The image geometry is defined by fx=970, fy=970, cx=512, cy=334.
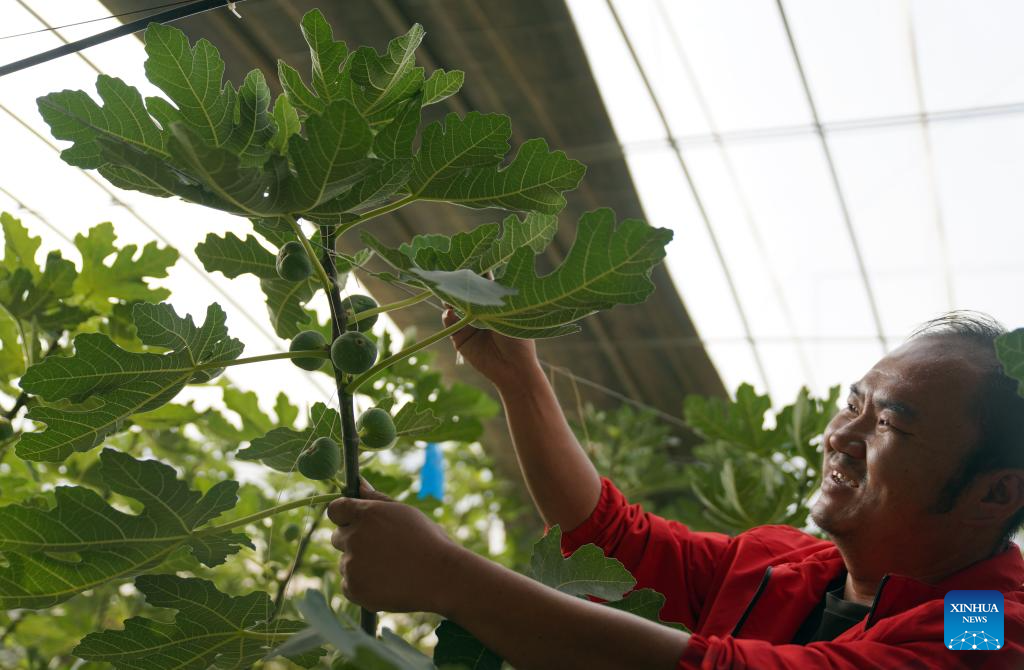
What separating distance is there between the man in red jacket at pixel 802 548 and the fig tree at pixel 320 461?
0.07 meters

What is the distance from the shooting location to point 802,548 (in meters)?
1.79

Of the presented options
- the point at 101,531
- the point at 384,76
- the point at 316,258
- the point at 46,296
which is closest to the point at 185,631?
the point at 101,531

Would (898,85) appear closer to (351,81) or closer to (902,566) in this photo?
(902,566)

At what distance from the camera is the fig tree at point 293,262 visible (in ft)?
3.96

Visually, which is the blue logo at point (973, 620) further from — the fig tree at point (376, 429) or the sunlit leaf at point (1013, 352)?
the fig tree at point (376, 429)

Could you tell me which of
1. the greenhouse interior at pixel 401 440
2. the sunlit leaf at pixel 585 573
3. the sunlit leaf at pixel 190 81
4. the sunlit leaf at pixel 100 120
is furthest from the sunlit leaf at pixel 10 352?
the sunlit leaf at pixel 585 573

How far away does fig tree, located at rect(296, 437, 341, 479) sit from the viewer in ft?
3.90

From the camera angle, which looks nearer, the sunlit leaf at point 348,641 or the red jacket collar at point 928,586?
the sunlit leaf at point 348,641

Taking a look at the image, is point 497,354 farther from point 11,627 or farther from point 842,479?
point 11,627

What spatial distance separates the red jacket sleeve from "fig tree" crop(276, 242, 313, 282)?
77cm

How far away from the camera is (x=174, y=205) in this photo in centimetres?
723

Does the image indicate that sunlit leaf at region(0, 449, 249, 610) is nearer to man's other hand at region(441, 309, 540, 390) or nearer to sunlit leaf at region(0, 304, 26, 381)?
man's other hand at region(441, 309, 540, 390)

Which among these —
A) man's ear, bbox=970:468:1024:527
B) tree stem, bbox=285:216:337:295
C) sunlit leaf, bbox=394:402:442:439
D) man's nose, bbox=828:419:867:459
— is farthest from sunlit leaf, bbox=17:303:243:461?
man's ear, bbox=970:468:1024:527

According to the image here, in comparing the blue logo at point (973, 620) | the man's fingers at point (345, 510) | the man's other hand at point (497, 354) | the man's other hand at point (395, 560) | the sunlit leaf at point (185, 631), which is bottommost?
the sunlit leaf at point (185, 631)
